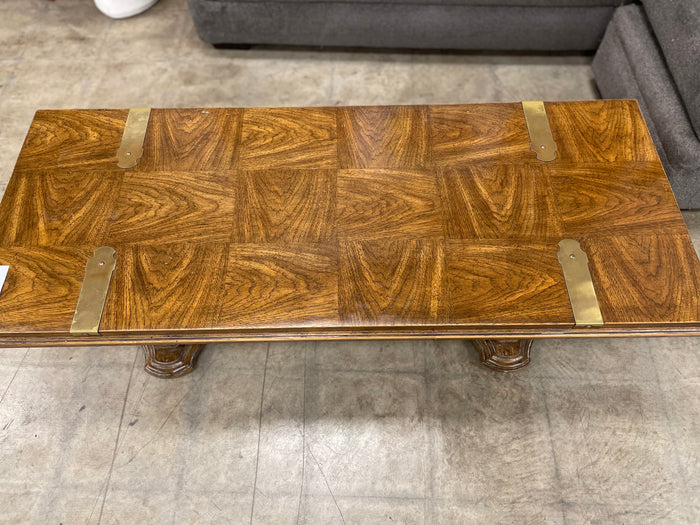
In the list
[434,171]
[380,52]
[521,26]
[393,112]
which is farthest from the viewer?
[380,52]

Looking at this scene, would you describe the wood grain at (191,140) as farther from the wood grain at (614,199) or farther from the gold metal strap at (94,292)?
the wood grain at (614,199)

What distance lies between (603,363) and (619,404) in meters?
0.11

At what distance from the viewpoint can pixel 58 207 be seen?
1124 mm

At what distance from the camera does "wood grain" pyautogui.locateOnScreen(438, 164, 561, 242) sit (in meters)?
1.08

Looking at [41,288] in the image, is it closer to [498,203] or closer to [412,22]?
[498,203]

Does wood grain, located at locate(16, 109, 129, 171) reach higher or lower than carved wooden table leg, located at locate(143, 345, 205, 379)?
higher

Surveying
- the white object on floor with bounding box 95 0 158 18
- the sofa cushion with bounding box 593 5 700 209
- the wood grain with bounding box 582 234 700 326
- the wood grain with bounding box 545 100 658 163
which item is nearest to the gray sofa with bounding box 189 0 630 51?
the sofa cushion with bounding box 593 5 700 209

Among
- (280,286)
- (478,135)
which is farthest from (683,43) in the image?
(280,286)

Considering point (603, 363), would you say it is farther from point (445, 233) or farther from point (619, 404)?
point (445, 233)

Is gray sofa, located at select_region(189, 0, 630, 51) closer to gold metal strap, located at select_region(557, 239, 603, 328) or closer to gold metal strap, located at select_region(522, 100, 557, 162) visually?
gold metal strap, located at select_region(522, 100, 557, 162)

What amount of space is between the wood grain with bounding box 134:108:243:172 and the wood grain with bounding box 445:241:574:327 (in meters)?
0.56

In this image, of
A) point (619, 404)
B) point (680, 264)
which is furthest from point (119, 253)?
point (619, 404)

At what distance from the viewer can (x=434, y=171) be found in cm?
118

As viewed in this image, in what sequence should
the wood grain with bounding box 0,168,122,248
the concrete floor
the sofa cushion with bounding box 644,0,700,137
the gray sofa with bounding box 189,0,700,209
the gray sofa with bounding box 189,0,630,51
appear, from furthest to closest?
the gray sofa with bounding box 189,0,630,51 → the gray sofa with bounding box 189,0,700,209 → the sofa cushion with bounding box 644,0,700,137 → the concrete floor → the wood grain with bounding box 0,168,122,248
